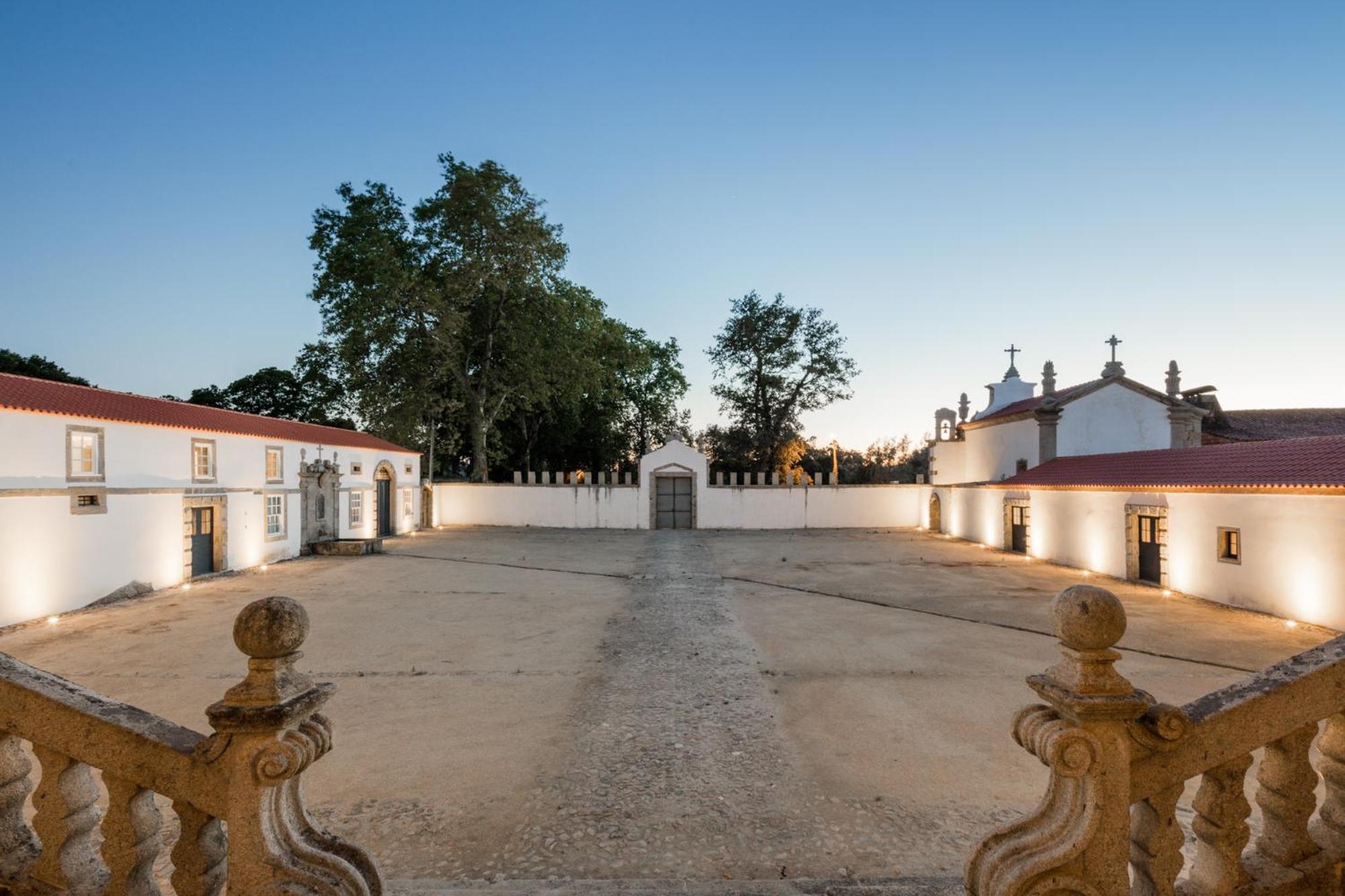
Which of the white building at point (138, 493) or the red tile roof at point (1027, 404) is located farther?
the red tile roof at point (1027, 404)

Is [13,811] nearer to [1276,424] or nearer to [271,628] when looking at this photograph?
[271,628]

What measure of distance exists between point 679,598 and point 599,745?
6.79m

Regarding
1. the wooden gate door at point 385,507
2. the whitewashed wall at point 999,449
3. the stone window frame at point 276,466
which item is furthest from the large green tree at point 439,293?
the whitewashed wall at point 999,449

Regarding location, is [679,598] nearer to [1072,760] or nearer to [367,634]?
[367,634]

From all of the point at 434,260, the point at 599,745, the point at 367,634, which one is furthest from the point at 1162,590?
the point at 434,260

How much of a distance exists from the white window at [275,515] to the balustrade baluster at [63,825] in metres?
17.6

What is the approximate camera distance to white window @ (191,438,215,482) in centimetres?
1459

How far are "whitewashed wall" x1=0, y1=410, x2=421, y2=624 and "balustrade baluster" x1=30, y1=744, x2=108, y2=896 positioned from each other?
1167cm

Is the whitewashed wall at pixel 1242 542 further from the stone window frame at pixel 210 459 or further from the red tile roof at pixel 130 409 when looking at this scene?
the stone window frame at pixel 210 459

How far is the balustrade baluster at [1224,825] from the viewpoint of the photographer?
2.21m

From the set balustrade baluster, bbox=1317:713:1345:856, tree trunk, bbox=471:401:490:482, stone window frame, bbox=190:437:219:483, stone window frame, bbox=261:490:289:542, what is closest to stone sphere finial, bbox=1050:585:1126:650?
balustrade baluster, bbox=1317:713:1345:856

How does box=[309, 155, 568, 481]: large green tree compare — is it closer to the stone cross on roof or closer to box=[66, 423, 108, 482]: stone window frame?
box=[66, 423, 108, 482]: stone window frame

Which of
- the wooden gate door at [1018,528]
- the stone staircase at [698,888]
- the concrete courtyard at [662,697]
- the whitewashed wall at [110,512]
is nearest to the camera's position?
the stone staircase at [698,888]

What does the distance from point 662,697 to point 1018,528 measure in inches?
654
